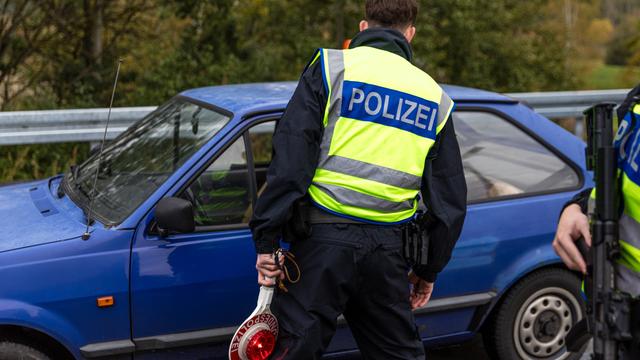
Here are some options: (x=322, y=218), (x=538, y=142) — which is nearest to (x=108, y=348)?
(x=322, y=218)

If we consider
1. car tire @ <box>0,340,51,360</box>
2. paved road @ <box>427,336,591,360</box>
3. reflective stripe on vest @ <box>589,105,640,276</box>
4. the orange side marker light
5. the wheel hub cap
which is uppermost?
reflective stripe on vest @ <box>589,105,640,276</box>

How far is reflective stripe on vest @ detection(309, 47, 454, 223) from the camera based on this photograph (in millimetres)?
2984

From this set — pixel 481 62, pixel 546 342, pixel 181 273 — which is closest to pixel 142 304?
pixel 181 273

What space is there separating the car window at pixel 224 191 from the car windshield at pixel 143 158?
132 mm

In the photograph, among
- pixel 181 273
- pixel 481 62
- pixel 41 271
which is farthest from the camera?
pixel 481 62

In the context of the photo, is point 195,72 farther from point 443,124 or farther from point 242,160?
point 443,124

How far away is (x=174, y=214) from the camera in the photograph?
11.2 feet

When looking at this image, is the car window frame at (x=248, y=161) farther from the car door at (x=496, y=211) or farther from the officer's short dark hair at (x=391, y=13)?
the car door at (x=496, y=211)

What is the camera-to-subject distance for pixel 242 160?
3.94m

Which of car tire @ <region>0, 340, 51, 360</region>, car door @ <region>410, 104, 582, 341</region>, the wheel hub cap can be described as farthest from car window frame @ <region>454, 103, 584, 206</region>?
car tire @ <region>0, 340, 51, 360</region>

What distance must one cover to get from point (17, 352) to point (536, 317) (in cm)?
261

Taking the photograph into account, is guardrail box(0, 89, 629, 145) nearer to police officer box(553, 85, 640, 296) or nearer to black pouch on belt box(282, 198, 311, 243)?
black pouch on belt box(282, 198, 311, 243)

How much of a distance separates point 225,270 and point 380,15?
4.43ft

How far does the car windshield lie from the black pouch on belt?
967 millimetres
